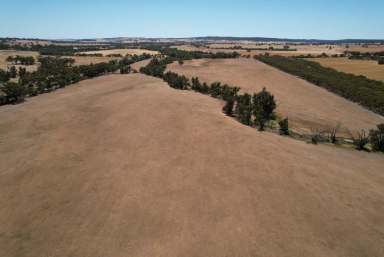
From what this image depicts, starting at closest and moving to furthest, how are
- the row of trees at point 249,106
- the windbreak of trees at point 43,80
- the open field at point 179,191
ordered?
the open field at point 179,191 < the row of trees at point 249,106 < the windbreak of trees at point 43,80

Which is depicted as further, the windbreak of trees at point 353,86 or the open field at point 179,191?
the windbreak of trees at point 353,86

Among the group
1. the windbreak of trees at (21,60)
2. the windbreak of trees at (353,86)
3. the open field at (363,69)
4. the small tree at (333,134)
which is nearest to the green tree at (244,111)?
the small tree at (333,134)

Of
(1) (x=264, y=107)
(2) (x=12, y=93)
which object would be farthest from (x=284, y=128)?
(2) (x=12, y=93)

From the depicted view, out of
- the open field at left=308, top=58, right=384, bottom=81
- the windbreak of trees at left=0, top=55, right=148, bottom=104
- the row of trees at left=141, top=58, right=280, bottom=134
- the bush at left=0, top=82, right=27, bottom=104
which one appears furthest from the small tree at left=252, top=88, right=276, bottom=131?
the open field at left=308, top=58, right=384, bottom=81

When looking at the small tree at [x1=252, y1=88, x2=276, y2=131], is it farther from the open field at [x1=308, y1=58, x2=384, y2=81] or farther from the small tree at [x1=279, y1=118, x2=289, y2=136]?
the open field at [x1=308, y1=58, x2=384, y2=81]

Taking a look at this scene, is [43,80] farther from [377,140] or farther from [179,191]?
[377,140]

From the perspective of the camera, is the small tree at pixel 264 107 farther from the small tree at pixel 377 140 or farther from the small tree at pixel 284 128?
→ the small tree at pixel 377 140

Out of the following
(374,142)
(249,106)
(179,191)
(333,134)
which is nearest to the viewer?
(179,191)
